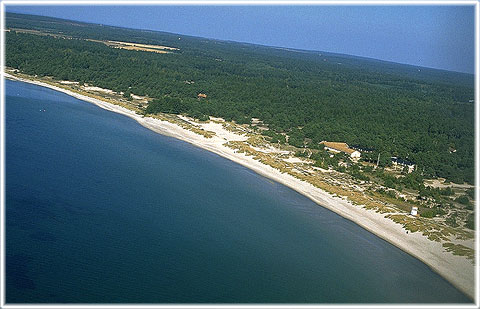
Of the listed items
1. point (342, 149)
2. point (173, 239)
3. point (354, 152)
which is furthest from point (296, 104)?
point (173, 239)

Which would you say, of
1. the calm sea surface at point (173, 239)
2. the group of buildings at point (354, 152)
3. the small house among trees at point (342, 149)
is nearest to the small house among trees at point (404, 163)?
the group of buildings at point (354, 152)

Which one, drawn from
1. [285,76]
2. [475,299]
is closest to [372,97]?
[285,76]

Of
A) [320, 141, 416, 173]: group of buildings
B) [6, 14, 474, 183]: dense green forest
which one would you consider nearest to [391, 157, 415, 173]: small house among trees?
[320, 141, 416, 173]: group of buildings

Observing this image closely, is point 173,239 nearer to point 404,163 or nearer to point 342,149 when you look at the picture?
point 342,149

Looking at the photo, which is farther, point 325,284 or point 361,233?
Result: point 361,233

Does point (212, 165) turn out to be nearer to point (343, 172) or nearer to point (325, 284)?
point (343, 172)

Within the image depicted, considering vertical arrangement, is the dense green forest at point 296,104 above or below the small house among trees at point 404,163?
above

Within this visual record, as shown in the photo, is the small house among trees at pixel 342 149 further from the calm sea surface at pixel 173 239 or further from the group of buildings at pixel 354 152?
the calm sea surface at pixel 173 239

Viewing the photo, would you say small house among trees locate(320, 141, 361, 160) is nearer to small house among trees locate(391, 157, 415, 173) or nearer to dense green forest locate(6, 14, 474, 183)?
dense green forest locate(6, 14, 474, 183)
